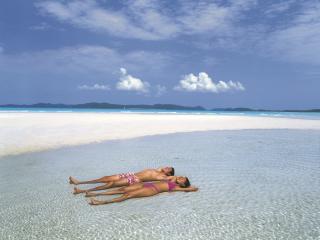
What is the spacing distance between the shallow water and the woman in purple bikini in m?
0.14

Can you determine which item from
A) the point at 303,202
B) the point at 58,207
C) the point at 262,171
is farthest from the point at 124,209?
the point at 262,171

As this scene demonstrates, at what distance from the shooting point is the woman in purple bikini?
6.04 metres

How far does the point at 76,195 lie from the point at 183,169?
357cm

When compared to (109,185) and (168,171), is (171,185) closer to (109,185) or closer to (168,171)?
(168,171)

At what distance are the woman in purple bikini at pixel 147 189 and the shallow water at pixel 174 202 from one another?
14 centimetres

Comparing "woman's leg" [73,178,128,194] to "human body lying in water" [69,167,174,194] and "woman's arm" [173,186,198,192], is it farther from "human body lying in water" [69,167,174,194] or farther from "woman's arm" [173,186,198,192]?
"woman's arm" [173,186,198,192]

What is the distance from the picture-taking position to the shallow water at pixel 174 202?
4.70 metres

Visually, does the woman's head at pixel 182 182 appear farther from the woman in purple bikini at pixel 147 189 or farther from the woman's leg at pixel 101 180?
the woman's leg at pixel 101 180

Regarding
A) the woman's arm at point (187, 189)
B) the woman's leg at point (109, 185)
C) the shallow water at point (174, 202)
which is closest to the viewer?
the shallow water at point (174, 202)

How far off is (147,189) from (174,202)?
25.2 inches

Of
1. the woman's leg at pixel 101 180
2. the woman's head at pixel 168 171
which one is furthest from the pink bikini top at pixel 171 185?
the woman's leg at pixel 101 180

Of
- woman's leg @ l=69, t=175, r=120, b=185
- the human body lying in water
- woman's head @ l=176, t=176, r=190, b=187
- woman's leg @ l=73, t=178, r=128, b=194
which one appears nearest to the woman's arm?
woman's head @ l=176, t=176, r=190, b=187

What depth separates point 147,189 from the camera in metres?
6.37

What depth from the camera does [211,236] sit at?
4543 millimetres
